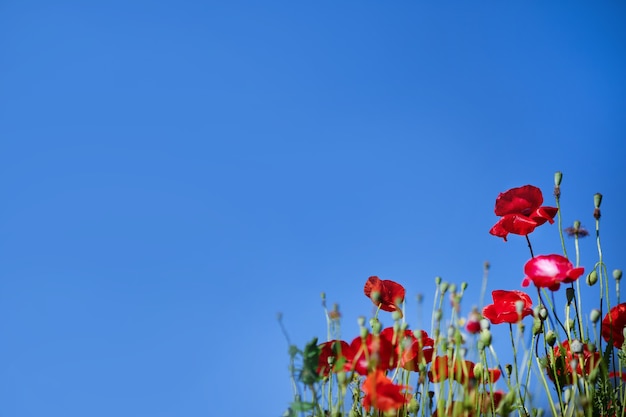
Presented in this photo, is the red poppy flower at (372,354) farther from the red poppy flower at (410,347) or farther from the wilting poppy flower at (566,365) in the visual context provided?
the wilting poppy flower at (566,365)

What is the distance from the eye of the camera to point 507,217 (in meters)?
2.15

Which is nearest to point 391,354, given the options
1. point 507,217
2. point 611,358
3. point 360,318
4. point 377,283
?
point 360,318

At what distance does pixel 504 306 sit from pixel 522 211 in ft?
1.06

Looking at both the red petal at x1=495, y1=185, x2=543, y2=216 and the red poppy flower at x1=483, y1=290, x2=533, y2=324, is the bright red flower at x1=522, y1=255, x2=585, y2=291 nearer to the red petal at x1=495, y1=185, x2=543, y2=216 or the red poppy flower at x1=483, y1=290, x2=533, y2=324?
the red poppy flower at x1=483, y1=290, x2=533, y2=324

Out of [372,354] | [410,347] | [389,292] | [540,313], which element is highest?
[389,292]

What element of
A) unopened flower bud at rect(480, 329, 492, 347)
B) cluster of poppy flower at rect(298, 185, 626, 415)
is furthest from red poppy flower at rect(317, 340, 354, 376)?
unopened flower bud at rect(480, 329, 492, 347)

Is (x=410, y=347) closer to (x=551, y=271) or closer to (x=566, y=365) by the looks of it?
(x=551, y=271)

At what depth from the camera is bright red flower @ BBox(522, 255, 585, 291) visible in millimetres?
1744

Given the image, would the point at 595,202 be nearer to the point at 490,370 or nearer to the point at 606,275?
the point at 606,275

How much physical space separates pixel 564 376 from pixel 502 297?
0.98 feet

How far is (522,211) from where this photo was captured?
2.14 metres

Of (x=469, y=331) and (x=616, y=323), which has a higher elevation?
(x=616, y=323)

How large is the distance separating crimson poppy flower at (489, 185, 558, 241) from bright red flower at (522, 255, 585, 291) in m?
0.34

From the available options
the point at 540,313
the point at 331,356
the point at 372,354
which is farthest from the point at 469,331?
the point at 540,313
